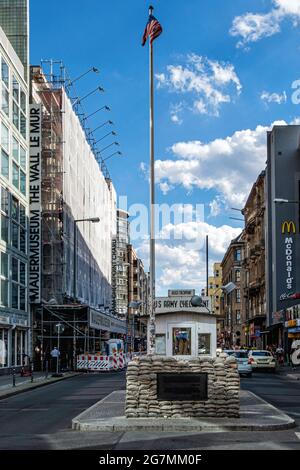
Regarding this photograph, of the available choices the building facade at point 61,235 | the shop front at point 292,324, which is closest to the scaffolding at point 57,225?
the building facade at point 61,235

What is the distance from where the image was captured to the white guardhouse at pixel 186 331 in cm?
2117

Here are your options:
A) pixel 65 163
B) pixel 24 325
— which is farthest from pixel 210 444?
pixel 65 163

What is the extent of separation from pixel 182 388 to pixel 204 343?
143 inches

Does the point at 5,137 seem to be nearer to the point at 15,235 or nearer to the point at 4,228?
the point at 4,228

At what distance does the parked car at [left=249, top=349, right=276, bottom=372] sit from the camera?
53219mm

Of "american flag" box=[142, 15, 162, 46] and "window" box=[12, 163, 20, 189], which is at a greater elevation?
"american flag" box=[142, 15, 162, 46]

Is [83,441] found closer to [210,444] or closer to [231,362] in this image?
[210,444]

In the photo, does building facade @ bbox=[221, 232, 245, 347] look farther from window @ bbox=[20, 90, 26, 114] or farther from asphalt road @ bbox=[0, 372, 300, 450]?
asphalt road @ bbox=[0, 372, 300, 450]

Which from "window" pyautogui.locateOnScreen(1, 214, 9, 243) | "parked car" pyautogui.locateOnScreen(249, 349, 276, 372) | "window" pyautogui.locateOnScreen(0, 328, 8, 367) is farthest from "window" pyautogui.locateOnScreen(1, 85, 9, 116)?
"parked car" pyautogui.locateOnScreen(249, 349, 276, 372)

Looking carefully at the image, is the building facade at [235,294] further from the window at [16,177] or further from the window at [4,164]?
the window at [4,164]

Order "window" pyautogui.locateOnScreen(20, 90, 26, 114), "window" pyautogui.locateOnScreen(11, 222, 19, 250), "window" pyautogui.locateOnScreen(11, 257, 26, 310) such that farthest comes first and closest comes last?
"window" pyautogui.locateOnScreen(20, 90, 26, 114), "window" pyautogui.locateOnScreen(11, 257, 26, 310), "window" pyautogui.locateOnScreen(11, 222, 19, 250)

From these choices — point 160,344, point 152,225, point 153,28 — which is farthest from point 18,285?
point 160,344

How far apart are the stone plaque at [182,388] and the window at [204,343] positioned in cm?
334

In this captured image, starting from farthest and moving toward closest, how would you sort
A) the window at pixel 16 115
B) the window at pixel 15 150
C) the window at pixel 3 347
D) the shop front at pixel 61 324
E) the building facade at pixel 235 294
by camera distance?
the building facade at pixel 235 294, the shop front at pixel 61 324, the window at pixel 16 115, the window at pixel 15 150, the window at pixel 3 347
